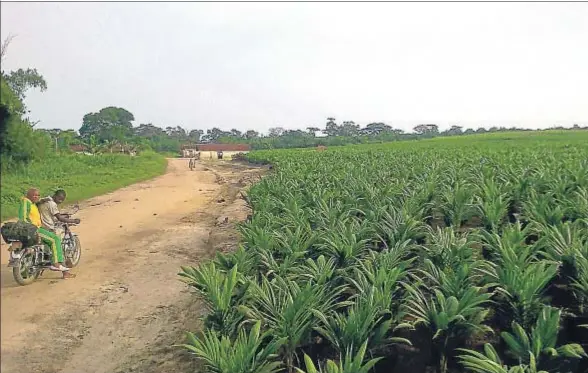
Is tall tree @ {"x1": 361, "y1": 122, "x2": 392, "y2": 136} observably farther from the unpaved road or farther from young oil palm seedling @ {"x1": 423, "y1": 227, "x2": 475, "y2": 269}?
young oil palm seedling @ {"x1": 423, "y1": 227, "x2": 475, "y2": 269}

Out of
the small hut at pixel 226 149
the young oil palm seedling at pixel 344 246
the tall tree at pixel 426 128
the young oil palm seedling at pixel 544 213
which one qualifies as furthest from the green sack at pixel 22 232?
the tall tree at pixel 426 128

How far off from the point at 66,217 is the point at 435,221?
219 inches

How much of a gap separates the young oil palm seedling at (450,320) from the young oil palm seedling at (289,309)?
0.65m

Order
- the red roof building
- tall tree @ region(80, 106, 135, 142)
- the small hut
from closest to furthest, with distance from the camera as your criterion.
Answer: tall tree @ region(80, 106, 135, 142)
the small hut
the red roof building

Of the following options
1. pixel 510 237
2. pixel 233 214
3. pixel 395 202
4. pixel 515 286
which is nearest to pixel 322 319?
pixel 515 286

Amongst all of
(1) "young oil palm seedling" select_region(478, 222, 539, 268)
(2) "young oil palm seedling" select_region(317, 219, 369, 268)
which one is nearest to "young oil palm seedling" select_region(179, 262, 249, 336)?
(2) "young oil palm seedling" select_region(317, 219, 369, 268)

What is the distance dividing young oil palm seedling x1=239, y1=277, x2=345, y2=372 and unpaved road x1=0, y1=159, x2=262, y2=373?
898 mm

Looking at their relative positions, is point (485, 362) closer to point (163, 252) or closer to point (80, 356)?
point (80, 356)

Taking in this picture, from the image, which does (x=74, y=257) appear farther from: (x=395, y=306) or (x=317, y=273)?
(x=395, y=306)

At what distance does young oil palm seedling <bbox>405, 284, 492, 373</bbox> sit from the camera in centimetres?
328

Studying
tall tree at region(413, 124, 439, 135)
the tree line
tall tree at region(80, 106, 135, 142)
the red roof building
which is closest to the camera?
the tree line

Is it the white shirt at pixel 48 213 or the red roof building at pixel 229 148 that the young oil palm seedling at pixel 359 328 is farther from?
the red roof building at pixel 229 148

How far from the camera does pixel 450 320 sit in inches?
127

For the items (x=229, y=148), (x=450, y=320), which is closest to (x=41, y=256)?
(x=450, y=320)
